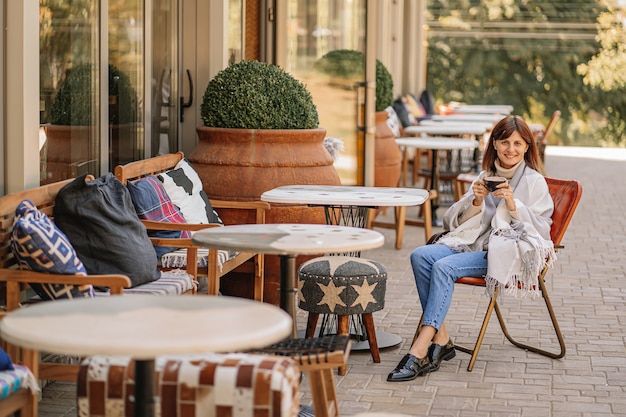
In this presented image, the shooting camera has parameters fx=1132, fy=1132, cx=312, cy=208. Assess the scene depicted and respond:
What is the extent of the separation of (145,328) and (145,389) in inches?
8.9

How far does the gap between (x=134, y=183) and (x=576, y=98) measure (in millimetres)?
23197

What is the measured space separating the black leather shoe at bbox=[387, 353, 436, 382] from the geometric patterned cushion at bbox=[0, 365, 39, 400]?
1.85 meters

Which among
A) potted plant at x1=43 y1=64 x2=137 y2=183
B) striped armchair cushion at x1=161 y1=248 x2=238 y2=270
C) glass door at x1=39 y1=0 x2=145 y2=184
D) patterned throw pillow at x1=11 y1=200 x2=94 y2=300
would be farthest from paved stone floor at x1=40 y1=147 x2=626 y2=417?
glass door at x1=39 y1=0 x2=145 y2=184

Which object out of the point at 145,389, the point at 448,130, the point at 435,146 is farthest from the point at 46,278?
the point at 448,130

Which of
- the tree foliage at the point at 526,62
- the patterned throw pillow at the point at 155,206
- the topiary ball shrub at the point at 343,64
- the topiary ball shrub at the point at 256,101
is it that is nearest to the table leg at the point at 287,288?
the patterned throw pillow at the point at 155,206

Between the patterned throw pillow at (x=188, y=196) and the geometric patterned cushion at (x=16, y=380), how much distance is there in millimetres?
2262

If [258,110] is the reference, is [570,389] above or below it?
below

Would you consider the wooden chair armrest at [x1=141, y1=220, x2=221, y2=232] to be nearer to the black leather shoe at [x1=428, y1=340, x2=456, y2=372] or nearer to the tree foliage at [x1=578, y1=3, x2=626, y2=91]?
the black leather shoe at [x1=428, y1=340, x2=456, y2=372]

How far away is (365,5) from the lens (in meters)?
8.71

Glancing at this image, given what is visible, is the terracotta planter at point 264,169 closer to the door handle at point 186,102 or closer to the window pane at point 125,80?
the window pane at point 125,80

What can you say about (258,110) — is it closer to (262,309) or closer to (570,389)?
(570,389)

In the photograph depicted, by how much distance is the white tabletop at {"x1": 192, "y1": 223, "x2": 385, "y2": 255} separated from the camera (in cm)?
396

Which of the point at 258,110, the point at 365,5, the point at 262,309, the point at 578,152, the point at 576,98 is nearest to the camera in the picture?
the point at 262,309

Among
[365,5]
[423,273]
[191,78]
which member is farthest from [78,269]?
[365,5]
